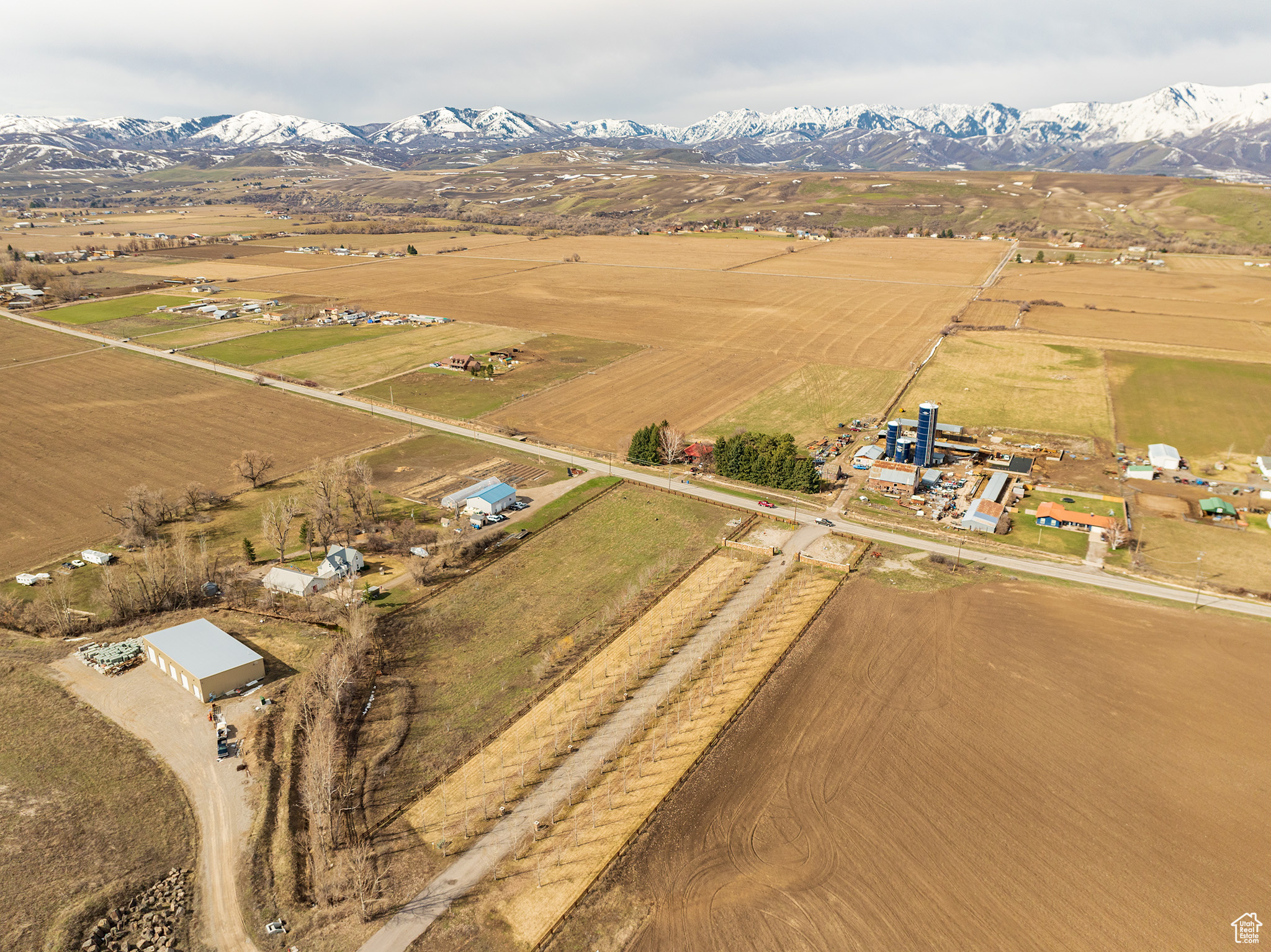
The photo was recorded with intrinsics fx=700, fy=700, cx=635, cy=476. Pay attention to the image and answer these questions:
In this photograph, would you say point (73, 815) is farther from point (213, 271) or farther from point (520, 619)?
point (213, 271)

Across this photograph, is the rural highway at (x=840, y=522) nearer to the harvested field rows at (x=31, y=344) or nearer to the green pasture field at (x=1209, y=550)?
the green pasture field at (x=1209, y=550)

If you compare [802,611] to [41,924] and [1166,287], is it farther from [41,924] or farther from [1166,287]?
[1166,287]

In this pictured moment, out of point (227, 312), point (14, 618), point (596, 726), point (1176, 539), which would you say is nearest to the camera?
point (596, 726)

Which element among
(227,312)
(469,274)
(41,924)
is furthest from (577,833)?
(469,274)

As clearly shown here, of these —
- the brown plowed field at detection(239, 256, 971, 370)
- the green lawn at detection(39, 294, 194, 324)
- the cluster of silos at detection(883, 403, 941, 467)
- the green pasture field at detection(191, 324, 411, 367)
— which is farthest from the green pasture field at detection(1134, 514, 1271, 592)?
the green lawn at detection(39, 294, 194, 324)

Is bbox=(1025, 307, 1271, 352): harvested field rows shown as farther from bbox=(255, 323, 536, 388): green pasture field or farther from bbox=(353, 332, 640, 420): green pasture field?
bbox=(255, 323, 536, 388): green pasture field

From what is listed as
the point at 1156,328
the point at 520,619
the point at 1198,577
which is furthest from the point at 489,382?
the point at 1156,328
